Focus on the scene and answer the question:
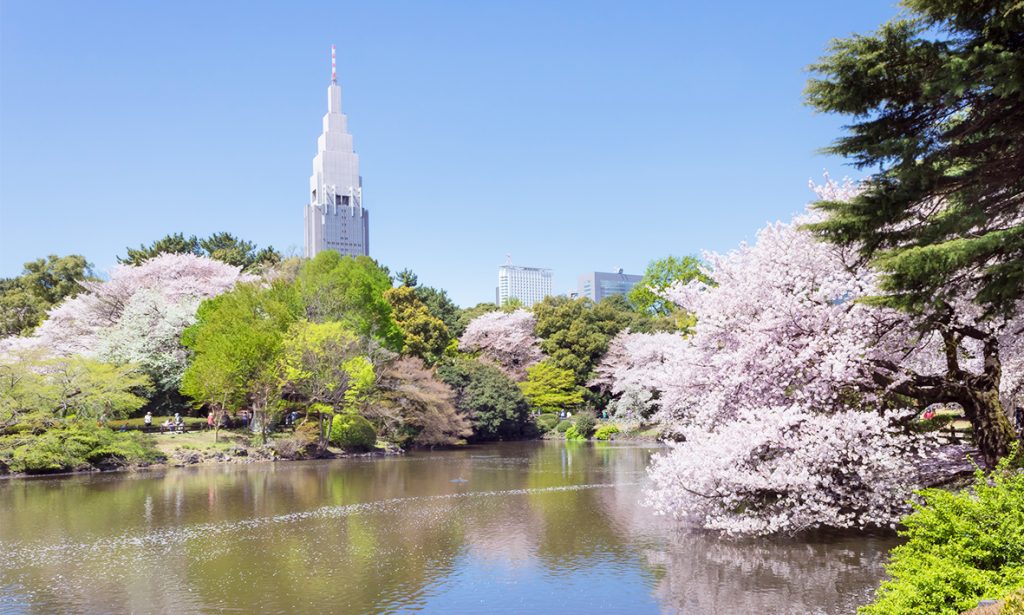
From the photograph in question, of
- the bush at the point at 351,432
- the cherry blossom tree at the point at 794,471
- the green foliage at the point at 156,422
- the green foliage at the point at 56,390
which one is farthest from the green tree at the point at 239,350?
the cherry blossom tree at the point at 794,471

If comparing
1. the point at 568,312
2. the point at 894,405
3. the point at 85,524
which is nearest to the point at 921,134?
the point at 894,405

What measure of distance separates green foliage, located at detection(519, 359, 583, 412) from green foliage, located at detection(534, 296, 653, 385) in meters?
0.94

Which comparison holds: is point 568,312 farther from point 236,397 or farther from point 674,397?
point 674,397

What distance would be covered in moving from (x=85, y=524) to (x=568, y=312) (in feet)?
119

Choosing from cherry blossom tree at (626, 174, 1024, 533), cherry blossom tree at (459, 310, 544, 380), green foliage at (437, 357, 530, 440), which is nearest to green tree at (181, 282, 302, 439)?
green foliage at (437, 357, 530, 440)

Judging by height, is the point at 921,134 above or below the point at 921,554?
above

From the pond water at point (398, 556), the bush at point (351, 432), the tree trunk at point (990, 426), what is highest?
the tree trunk at point (990, 426)

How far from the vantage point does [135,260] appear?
48062 mm

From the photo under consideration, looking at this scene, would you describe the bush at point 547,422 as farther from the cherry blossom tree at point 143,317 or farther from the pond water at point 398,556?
the pond water at point 398,556

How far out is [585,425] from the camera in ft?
137

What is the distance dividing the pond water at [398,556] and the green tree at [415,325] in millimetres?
19672

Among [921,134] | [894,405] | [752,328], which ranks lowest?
[894,405]

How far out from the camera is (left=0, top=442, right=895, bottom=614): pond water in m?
9.48

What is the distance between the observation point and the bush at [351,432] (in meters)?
31.3
